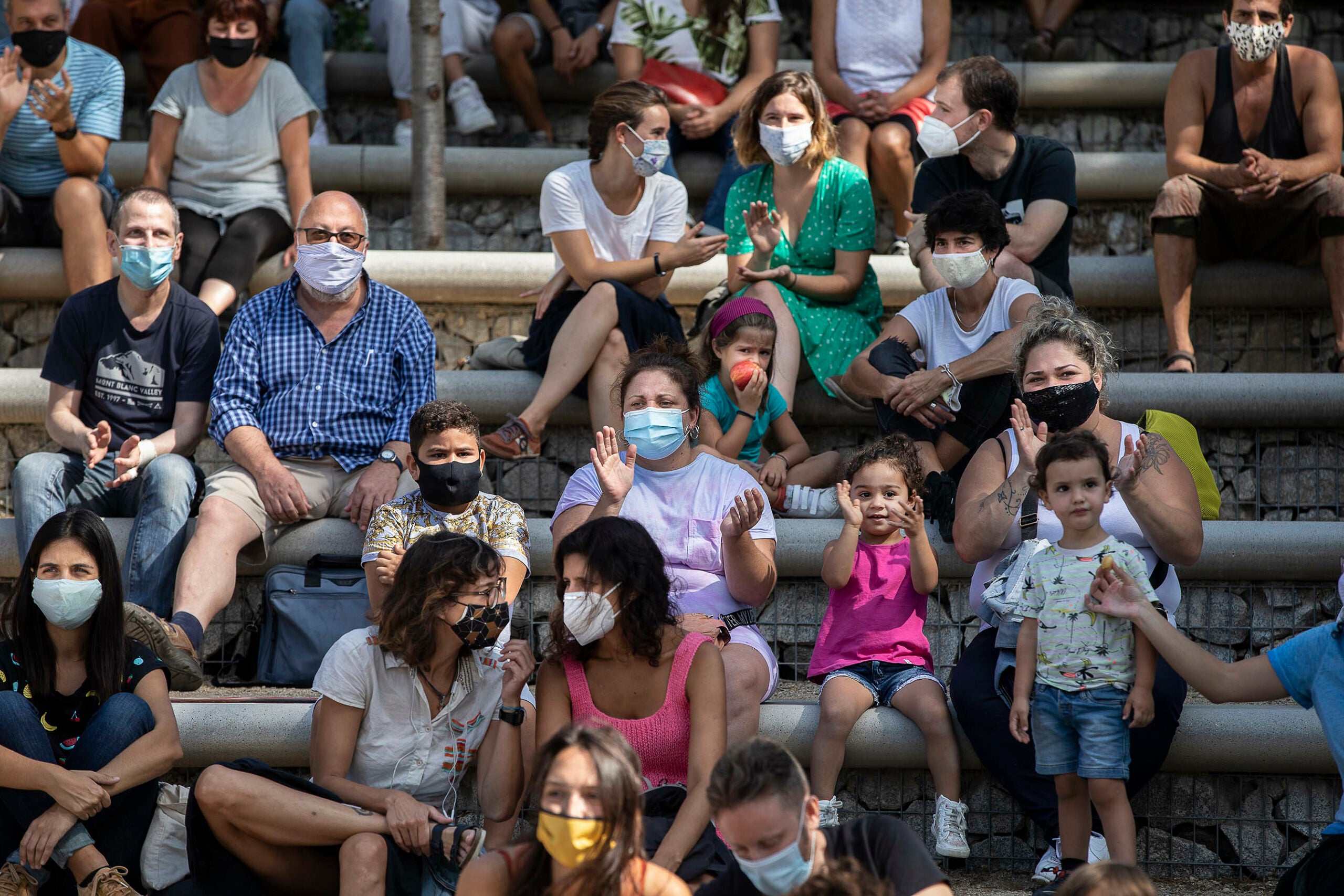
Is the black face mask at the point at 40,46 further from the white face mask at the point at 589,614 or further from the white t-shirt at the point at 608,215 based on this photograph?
the white face mask at the point at 589,614

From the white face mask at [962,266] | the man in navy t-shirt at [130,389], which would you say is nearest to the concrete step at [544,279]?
the man in navy t-shirt at [130,389]

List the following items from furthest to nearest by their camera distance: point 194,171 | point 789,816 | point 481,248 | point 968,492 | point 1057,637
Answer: point 481,248, point 194,171, point 968,492, point 1057,637, point 789,816

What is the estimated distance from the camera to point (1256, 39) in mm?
4883

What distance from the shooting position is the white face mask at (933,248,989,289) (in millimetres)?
4137

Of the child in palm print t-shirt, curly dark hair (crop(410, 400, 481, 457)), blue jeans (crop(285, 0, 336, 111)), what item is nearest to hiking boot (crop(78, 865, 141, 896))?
curly dark hair (crop(410, 400, 481, 457))

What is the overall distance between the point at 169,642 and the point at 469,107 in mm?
3463

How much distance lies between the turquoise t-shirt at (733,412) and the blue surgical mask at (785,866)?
1.99m

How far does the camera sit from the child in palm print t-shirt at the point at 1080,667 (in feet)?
10.2

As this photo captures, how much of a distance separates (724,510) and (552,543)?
1.77 feet

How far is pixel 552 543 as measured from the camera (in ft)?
12.9

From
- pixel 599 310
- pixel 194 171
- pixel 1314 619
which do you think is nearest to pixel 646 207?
pixel 599 310

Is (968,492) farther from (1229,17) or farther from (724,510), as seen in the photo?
(1229,17)

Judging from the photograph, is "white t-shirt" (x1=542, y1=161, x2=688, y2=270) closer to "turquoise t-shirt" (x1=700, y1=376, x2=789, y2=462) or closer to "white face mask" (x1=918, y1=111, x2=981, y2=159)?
"turquoise t-shirt" (x1=700, y1=376, x2=789, y2=462)

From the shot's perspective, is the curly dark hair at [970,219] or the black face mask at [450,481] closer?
the black face mask at [450,481]
